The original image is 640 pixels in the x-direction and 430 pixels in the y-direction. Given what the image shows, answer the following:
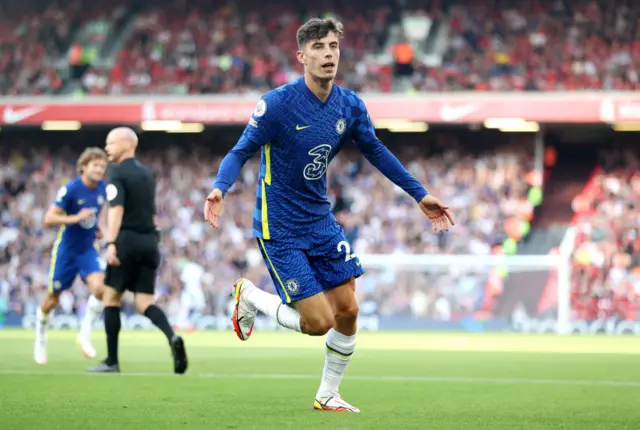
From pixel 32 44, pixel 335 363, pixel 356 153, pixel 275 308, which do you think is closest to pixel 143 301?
pixel 275 308

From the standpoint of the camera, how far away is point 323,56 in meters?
7.02

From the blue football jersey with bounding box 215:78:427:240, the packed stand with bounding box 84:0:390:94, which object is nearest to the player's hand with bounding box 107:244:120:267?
the blue football jersey with bounding box 215:78:427:240

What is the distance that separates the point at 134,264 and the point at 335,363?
3.79m

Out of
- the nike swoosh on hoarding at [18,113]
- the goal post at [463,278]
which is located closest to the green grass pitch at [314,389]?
the goal post at [463,278]

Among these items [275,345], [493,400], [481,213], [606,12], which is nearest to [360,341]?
[275,345]

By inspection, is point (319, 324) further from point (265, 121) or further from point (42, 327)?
point (42, 327)

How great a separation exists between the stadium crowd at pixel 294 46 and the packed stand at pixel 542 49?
26mm

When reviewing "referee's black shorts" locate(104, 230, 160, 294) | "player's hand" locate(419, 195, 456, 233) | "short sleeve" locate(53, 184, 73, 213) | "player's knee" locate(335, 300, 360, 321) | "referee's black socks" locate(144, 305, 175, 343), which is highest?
"short sleeve" locate(53, 184, 73, 213)

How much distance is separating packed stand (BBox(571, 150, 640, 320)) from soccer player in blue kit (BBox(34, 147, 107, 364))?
13.5m

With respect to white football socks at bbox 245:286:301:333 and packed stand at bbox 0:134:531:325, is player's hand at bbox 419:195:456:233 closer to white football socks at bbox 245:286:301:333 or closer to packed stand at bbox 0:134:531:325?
white football socks at bbox 245:286:301:333

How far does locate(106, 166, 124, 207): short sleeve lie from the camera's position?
10.4 metres

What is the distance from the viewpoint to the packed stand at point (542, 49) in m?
27.0

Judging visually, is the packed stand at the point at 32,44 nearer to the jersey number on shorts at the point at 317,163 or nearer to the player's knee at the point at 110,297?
the player's knee at the point at 110,297

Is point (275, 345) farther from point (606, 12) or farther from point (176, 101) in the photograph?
point (606, 12)
